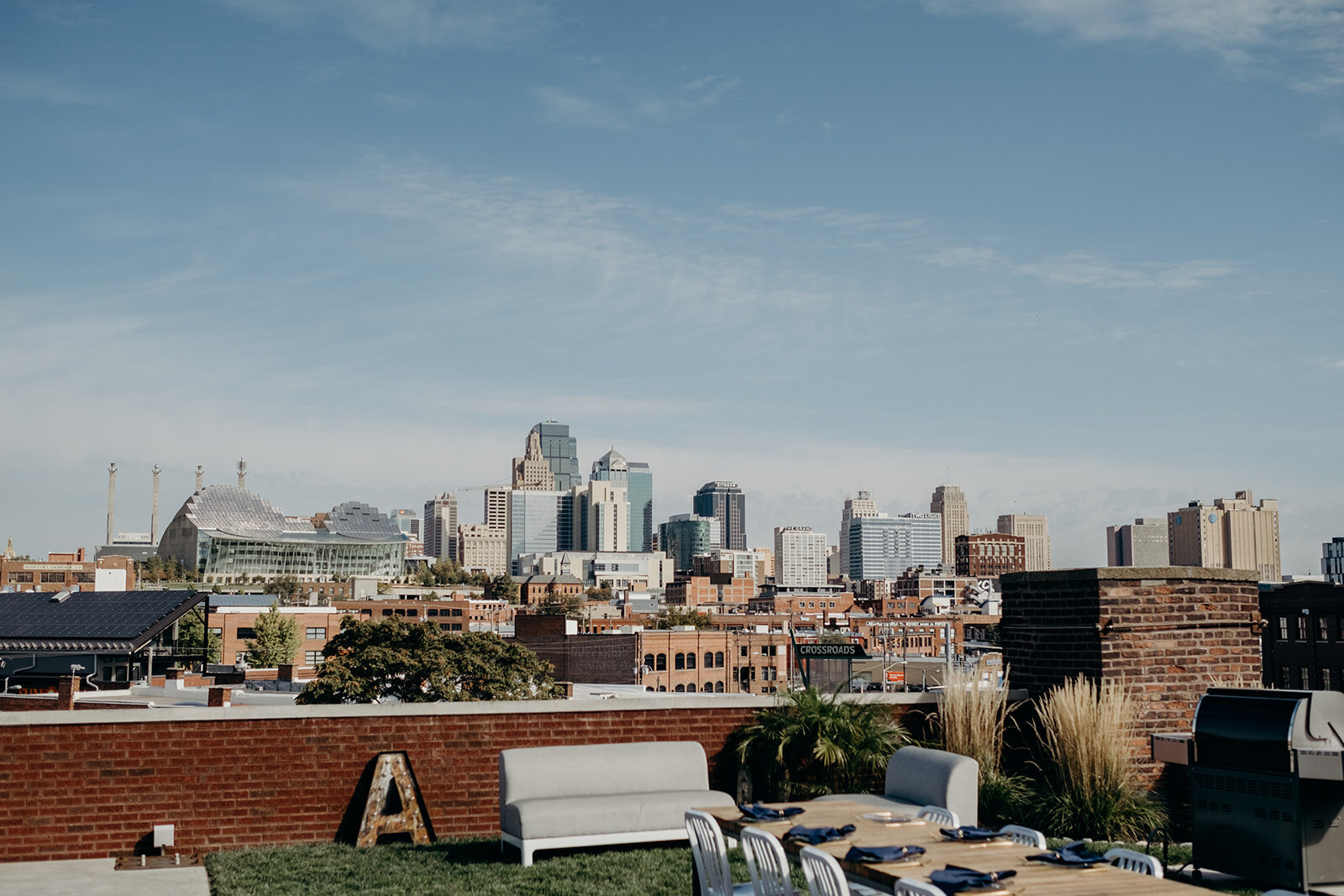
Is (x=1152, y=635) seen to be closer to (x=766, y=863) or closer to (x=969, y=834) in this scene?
(x=969, y=834)

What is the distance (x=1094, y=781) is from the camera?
8445mm

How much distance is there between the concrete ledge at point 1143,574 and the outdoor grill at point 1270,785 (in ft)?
7.82

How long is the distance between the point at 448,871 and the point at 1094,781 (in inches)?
174

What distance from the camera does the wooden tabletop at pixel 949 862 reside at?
445cm

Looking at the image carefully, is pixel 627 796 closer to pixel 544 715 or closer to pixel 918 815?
pixel 544 715

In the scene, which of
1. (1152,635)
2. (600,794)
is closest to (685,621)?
(1152,635)

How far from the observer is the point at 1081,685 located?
28.6 feet

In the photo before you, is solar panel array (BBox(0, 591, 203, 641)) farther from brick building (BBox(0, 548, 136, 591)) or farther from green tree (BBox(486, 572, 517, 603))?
green tree (BBox(486, 572, 517, 603))

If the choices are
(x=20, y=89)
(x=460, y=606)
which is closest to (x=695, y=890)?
(x=20, y=89)

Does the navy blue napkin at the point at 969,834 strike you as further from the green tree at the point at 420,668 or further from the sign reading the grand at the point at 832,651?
the green tree at the point at 420,668

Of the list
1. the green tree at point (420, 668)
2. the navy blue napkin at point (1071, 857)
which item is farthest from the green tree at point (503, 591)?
the navy blue napkin at point (1071, 857)

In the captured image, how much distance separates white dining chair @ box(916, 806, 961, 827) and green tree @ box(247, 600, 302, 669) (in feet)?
207

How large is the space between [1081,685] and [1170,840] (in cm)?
123

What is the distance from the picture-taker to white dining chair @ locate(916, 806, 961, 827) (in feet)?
20.9
